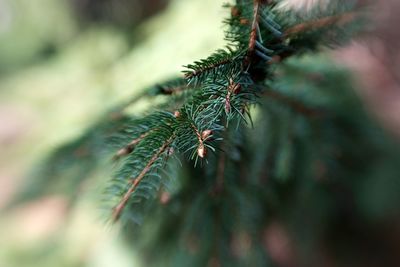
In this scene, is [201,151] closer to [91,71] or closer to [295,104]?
[295,104]

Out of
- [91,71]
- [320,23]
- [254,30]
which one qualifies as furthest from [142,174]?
[91,71]

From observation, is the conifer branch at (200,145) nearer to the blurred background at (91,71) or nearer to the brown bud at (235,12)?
the brown bud at (235,12)

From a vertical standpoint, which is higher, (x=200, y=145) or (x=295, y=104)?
(x=295, y=104)

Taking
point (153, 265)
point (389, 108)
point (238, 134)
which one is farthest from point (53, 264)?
point (389, 108)

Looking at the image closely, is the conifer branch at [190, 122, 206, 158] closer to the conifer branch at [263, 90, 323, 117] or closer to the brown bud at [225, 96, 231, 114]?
the brown bud at [225, 96, 231, 114]

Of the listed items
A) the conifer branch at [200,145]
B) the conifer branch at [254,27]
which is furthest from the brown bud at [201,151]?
the conifer branch at [254,27]
